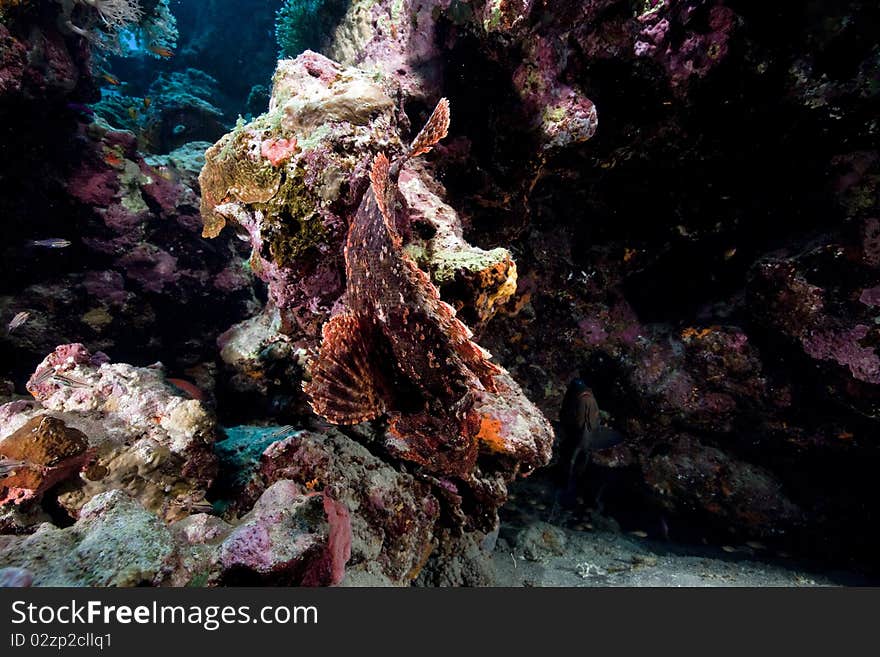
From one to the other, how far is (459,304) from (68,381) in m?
2.58

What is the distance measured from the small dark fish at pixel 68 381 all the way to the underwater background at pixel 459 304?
0.07 ft

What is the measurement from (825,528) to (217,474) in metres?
7.33

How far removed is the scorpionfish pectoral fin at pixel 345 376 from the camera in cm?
222

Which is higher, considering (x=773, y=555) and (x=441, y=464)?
(x=441, y=464)

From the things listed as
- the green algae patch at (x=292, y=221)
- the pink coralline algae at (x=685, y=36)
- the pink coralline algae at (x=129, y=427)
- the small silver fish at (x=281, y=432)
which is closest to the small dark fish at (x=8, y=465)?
the pink coralline algae at (x=129, y=427)

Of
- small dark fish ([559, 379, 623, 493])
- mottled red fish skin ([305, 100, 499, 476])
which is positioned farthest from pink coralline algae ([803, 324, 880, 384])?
mottled red fish skin ([305, 100, 499, 476])

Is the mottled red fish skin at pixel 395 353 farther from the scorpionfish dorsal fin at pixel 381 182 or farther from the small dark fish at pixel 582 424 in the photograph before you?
the small dark fish at pixel 582 424

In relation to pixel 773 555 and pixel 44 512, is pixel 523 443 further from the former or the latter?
pixel 773 555

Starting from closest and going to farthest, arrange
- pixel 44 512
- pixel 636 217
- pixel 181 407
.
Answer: pixel 44 512 → pixel 181 407 → pixel 636 217

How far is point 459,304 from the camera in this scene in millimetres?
2668

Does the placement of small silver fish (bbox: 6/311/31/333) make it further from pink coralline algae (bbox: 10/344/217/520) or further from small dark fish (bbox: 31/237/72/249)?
pink coralline algae (bbox: 10/344/217/520)

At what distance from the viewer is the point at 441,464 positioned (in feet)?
8.95

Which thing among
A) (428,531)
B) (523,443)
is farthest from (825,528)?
(428,531)

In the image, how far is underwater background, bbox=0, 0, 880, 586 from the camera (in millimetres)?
2197
